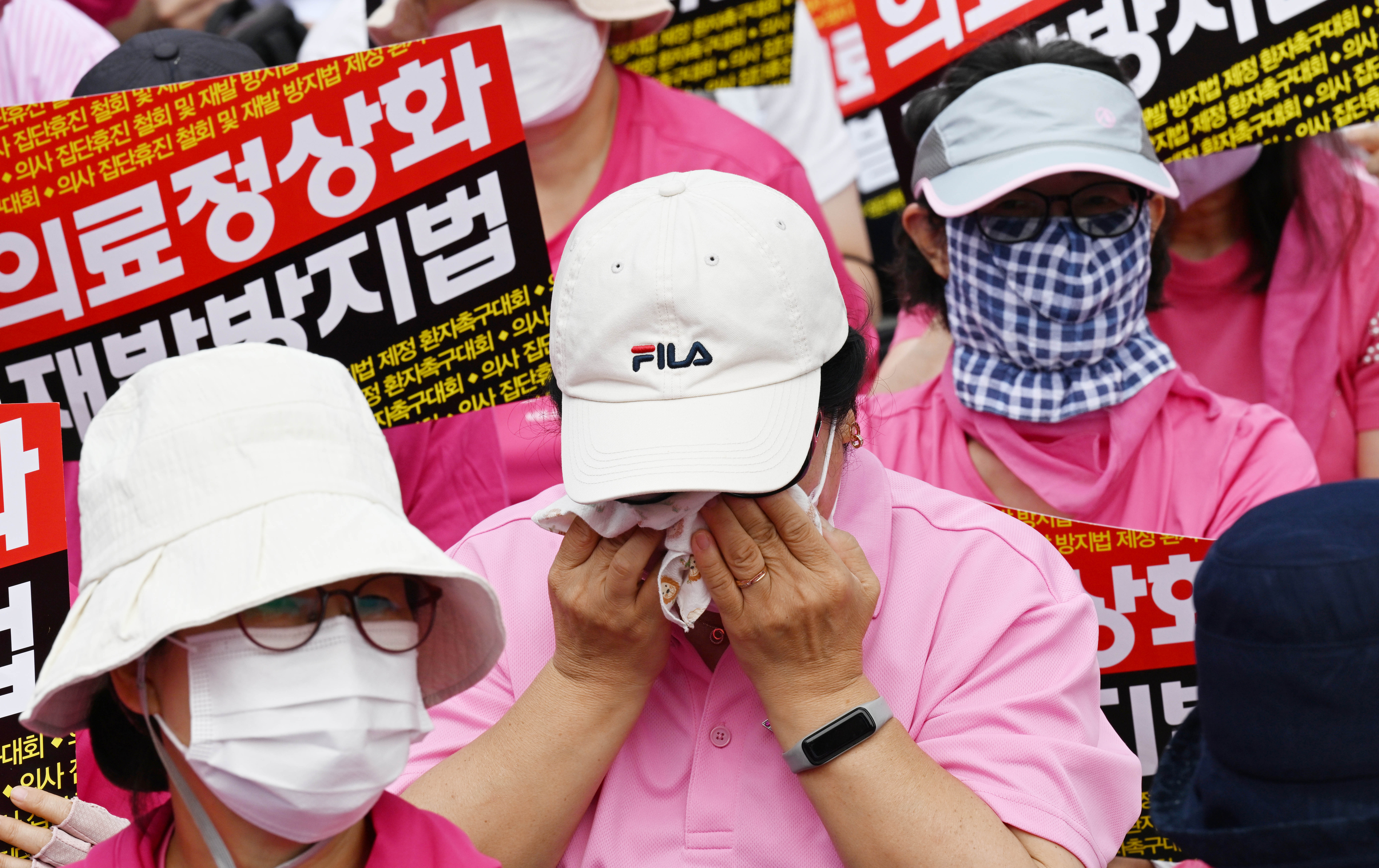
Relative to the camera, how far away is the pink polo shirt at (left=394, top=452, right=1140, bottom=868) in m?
2.20

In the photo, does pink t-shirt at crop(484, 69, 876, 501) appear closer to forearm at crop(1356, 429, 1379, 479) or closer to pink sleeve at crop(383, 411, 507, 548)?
pink sleeve at crop(383, 411, 507, 548)

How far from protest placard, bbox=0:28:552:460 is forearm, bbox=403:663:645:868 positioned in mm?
852

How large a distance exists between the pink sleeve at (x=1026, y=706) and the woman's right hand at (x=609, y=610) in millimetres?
422

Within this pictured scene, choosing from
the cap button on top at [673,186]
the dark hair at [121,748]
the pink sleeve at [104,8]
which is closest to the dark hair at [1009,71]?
the cap button on top at [673,186]

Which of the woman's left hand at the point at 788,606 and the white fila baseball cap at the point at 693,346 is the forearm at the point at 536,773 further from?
the white fila baseball cap at the point at 693,346

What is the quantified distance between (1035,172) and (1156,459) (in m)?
0.63

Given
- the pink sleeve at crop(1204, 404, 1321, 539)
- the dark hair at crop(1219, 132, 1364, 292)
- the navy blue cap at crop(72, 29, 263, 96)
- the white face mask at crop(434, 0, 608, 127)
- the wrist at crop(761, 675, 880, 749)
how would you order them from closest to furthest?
the wrist at crop(761, 675, 880, 749) < the pink sleeve at crop(1204, 404, 1321, 539) < the navy blue cap at crop(72, 29, 263, 96) < the dark hair at crop(1219, 132, 1364, 292) < the white face mask at crop(434, 0, 608, 127)

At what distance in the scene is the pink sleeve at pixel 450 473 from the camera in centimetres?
326

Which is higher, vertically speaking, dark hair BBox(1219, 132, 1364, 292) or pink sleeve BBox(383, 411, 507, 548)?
dark hair BBox(1219, 132, 1364, 292)

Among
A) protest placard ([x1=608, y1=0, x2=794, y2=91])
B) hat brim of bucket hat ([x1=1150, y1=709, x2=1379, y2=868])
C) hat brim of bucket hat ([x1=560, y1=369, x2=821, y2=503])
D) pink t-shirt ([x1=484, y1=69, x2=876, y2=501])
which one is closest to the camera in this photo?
hat brim of bucket hat ([x1=1150, y1=709, x2=1379, y2=868])

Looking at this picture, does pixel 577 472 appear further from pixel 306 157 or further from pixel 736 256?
pixel 306 157

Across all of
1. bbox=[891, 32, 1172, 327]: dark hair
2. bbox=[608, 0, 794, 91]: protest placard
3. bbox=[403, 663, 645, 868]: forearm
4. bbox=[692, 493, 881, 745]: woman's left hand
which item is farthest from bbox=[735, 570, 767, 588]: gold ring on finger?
bbox=[608, 0, 794, 91]: protest placard

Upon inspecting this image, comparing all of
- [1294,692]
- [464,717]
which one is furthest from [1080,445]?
[1294,692]

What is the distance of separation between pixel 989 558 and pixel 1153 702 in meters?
0.72
